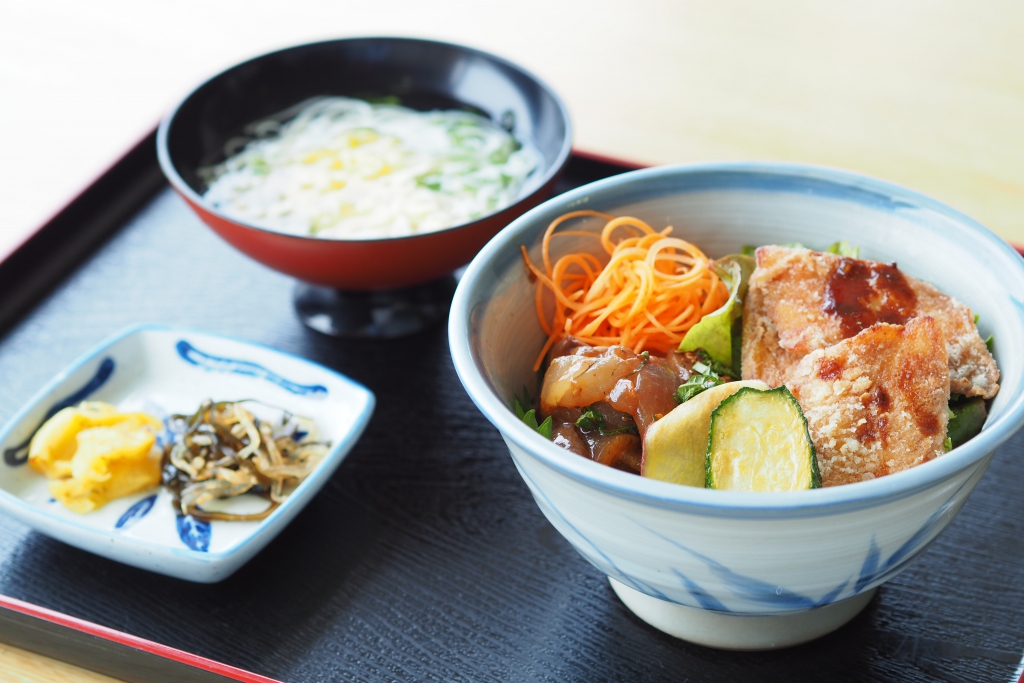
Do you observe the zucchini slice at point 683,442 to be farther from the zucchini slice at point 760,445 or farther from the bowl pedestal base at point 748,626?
the bowl pedestal base at point 748,626

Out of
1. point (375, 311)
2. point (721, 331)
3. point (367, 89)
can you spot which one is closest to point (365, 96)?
point (367, 89)

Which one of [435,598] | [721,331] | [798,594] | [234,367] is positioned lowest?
[435,598]

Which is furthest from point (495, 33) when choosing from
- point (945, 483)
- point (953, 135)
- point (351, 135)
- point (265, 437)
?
point (945, 483)

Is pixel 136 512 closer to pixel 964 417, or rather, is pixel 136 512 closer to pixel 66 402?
pixel 66 402

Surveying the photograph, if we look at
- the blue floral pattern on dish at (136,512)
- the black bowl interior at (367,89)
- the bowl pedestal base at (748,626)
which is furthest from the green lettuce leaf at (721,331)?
the blue floral pattern on dish at (136,512)

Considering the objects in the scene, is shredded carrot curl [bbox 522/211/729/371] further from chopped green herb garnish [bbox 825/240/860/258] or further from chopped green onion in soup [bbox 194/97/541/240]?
chopped green onion in soup [bbox 194/97/541/240]

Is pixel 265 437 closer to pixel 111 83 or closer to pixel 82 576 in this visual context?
pixel 82 576

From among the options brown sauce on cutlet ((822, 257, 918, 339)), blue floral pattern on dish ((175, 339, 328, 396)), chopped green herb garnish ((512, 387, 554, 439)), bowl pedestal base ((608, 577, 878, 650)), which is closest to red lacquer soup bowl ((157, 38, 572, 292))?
blue floral pattern on dish ((175, 339, 328, 396))
